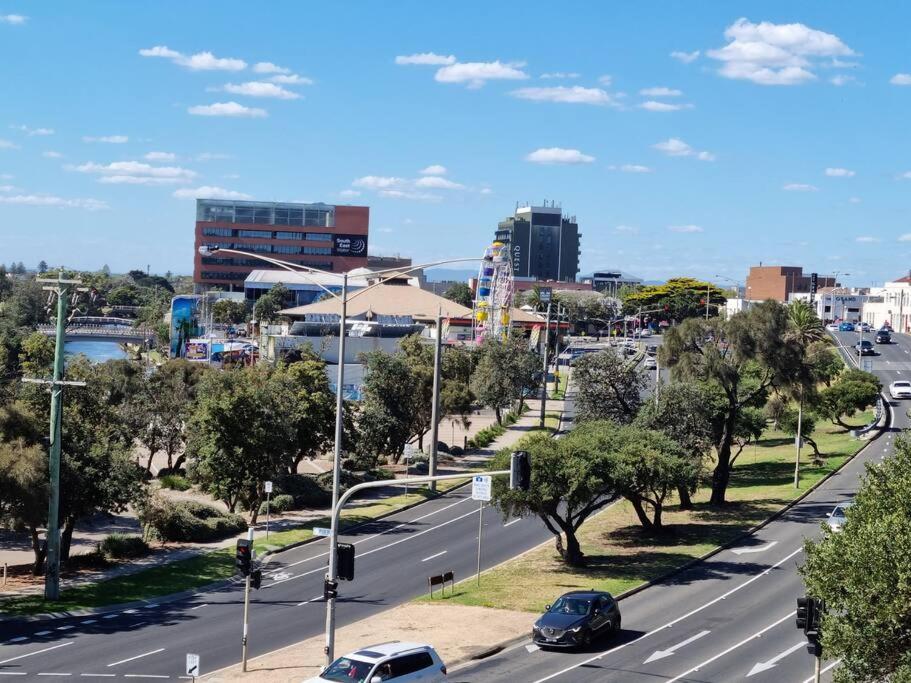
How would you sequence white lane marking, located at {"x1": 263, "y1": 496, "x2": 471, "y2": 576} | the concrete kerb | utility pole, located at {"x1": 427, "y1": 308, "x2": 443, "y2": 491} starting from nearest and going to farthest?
the concrete kerb < white lane marking, located at {"x1": 263, "y1": 496, "x2": 471, "y2": 576} < utility pole, located at {"x1": 427, "y1": 308, "x2": 443, "y2": 491}

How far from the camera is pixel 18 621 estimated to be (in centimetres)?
3142

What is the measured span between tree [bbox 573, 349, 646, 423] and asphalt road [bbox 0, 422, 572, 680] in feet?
25.7

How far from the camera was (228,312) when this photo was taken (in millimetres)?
181250

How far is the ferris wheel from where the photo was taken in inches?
4547

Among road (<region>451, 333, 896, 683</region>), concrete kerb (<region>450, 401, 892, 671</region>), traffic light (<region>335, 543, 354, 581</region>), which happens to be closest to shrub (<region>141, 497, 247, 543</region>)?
concrete kerb (<region>450, 401, 892, 671</region>)

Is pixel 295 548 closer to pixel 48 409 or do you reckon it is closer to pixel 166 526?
pixel 166 526

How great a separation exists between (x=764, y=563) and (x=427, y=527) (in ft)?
50.3

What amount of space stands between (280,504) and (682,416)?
63.8 ft

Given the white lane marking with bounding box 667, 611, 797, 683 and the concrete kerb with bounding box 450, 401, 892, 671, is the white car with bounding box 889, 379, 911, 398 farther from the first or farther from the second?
the white lane marking with bounding box 667, 611, 797, 683

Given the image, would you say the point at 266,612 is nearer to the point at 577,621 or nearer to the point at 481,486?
the point at 577,621

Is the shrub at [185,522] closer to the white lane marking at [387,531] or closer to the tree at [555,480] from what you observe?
the white lane marking at [387,531]

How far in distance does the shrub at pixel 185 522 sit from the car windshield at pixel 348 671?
76.3 feet

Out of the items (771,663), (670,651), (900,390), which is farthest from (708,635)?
(900,390)

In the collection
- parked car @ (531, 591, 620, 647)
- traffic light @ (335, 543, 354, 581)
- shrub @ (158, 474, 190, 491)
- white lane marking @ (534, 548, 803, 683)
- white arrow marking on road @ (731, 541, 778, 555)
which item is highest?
traffic light @ (335, 543, 354, 581)
